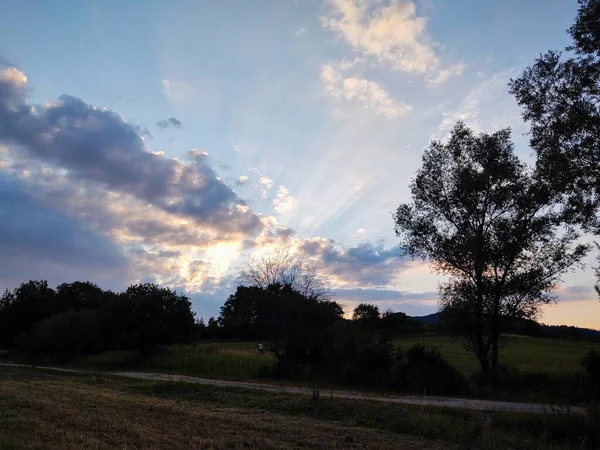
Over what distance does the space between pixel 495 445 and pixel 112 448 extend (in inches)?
290

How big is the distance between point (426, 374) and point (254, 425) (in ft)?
40.0

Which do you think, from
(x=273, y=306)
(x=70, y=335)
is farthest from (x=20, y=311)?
(x=273, y=306)

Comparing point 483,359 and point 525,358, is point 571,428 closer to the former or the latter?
point 483,359

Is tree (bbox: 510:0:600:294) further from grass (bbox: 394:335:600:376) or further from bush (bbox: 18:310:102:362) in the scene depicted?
bush (bbox: 18:310:102:362)

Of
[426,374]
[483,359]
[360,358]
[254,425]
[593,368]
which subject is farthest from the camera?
[360,358]

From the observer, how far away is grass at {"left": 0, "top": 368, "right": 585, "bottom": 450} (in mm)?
9352

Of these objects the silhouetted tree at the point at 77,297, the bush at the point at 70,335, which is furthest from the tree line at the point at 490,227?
the silhouetted tree at the point at 77,297

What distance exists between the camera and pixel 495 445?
9.80 m

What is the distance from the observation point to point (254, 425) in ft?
38.2

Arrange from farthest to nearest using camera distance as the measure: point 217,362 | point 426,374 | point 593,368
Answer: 1. point 217,362
2. point 426,374
3. point 593,368

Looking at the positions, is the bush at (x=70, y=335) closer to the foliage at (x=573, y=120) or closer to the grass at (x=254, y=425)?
the grass at (x=254, y=425)

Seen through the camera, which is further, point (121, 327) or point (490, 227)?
point (121, 327)

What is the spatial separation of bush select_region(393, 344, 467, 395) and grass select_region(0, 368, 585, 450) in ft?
21.7

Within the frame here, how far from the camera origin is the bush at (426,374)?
2092cm
